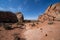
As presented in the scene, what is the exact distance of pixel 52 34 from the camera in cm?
1509

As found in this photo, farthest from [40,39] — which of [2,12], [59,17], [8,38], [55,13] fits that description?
[2,12]

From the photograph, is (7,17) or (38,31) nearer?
(38,31)

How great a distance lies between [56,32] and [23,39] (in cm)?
524

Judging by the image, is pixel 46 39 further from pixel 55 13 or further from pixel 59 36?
pixel 55 13

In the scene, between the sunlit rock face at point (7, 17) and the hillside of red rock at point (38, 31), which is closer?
the hillside of red rock at point (38, 31)

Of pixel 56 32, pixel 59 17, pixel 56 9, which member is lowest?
pixel 56 32

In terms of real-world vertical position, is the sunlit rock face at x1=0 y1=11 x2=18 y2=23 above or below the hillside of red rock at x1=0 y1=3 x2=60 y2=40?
above

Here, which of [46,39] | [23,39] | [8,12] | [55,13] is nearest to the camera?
[46,39]

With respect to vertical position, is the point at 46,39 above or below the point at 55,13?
below

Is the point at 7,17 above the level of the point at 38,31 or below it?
above

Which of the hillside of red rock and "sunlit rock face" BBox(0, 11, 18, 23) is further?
"sunlit rock face" BBox(0, 11, 18, 23)

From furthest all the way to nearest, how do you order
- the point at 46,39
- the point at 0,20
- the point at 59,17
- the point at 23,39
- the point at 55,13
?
the point at 0,20, the point at 55,13, the point at 59,17, the point at 23,39, the point at 46,39

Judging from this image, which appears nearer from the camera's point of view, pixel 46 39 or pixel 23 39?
pixel 46 39

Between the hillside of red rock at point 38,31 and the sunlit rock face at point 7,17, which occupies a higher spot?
the sunlit rock face at point 7,17
